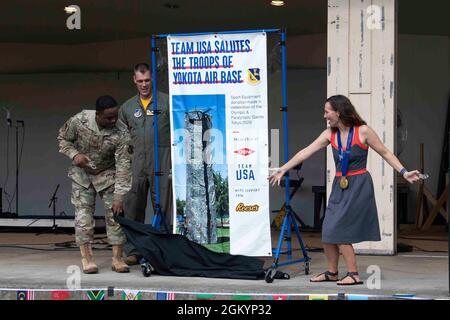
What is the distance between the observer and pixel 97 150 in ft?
24.7

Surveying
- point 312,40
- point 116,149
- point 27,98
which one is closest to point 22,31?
point 27,98

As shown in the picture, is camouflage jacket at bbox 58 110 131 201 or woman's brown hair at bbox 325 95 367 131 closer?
woman's brown hair at bbox 325 95 367 131

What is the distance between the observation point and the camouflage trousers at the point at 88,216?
751 centimetres

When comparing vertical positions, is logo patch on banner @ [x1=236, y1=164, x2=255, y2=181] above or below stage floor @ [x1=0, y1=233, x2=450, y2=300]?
above

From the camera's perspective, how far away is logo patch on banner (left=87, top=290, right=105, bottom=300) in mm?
6504

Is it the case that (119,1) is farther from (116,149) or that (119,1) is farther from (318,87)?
(116,149)

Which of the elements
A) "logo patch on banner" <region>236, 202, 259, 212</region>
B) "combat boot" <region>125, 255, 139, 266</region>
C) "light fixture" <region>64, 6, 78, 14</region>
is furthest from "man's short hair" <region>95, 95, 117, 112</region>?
"light fixture" <region>64, 6, 78, 14</region>

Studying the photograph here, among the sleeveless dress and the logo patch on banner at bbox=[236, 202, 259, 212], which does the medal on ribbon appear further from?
the logo patch on banner at bbox=[236, 202, 259, 212]

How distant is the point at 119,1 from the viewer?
11914mm

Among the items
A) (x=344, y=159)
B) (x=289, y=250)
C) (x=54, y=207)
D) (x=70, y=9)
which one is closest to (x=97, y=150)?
(x=289, y=250)

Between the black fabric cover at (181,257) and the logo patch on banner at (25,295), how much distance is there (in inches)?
41.4

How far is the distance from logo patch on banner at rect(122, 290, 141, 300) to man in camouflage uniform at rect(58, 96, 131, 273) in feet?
3.43
